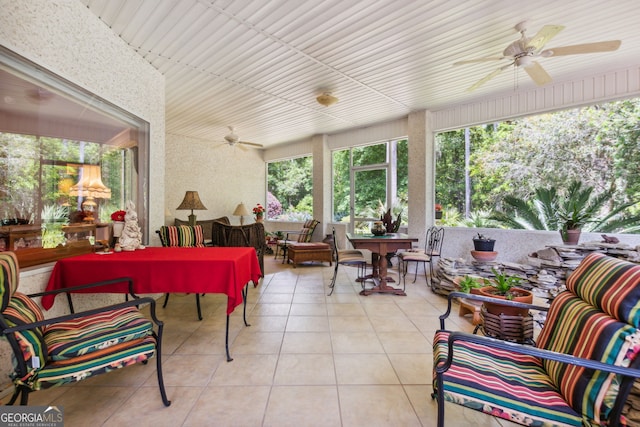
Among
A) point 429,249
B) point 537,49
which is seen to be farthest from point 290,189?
point 537,49

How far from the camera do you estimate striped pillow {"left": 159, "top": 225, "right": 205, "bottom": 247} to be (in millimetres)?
3400

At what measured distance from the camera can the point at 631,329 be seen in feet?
3.48

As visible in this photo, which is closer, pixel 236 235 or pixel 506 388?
pixel 506 388

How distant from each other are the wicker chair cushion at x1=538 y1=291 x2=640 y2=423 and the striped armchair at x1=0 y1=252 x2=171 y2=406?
82.7 inches

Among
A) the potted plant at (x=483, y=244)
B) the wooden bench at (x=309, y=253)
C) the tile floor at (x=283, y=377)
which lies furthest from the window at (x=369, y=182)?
the tile floor at (x=283, y=377)

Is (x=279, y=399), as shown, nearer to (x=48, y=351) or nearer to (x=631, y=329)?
(x=48, y=351)

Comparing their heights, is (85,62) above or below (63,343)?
above

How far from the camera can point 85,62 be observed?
2.55 metres

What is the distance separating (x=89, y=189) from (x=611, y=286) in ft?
12.9

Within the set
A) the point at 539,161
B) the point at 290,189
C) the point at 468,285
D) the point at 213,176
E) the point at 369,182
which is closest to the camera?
the point at 468,285

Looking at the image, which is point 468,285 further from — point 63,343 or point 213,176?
point 213,176

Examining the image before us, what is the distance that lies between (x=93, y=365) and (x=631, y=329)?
Result: 2410 millimetres

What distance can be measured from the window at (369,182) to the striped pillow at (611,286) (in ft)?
13.5

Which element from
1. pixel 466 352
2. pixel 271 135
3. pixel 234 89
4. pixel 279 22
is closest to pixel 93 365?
pixel 466 352
